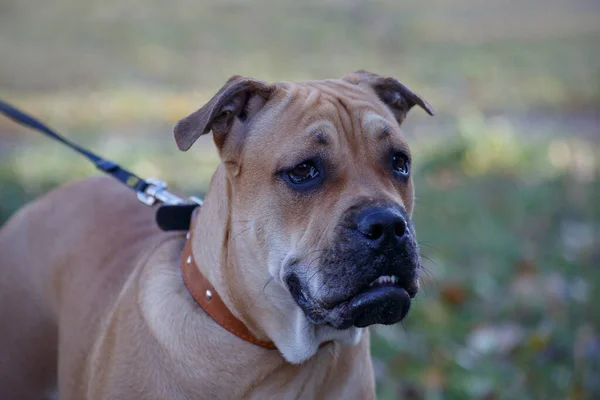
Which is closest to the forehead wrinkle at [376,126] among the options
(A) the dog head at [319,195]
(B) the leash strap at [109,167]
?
(A) the dog head at [319,195]

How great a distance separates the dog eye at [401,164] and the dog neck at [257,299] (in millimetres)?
679

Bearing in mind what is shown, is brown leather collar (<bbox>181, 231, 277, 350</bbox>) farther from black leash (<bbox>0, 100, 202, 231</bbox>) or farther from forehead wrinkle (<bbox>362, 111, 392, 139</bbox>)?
forehead wrinkle (<bbox>362, 111, 392, 139</bbox>)

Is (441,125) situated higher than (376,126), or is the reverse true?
(376,126)

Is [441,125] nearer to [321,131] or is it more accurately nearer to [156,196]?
[156,196]

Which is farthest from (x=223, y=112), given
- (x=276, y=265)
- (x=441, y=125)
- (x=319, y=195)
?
(x=441, y=125)

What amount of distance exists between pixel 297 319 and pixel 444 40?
1160 centimetres

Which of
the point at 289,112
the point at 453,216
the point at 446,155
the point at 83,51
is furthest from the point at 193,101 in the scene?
the point at 289,112

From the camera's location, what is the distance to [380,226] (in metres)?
2.91

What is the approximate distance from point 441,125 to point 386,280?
7.11 m

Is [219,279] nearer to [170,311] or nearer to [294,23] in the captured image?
[170,311]

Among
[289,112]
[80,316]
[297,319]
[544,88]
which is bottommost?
[544,88]

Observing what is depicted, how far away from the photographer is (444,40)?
→ 14.1 meters

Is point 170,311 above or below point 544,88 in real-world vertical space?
above

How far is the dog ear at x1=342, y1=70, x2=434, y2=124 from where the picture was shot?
3.73 m
